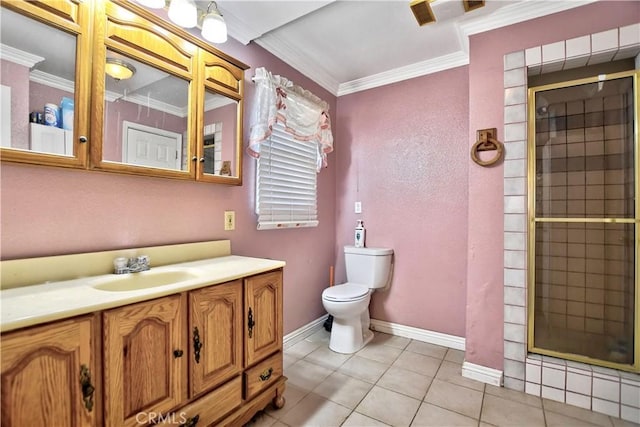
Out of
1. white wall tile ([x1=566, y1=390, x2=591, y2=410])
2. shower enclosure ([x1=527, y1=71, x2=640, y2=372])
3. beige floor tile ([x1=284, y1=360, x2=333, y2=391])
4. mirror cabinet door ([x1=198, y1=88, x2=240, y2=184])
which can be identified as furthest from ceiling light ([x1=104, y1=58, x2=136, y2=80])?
white wall tile ([x1=566, y1=390, x2=591, y2=410])

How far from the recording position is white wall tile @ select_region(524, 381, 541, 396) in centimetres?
175

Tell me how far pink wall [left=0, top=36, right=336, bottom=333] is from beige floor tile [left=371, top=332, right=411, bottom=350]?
24.2 inches

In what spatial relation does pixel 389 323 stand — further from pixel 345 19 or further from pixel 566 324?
pixel 345 19

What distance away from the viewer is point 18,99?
1.07 meters

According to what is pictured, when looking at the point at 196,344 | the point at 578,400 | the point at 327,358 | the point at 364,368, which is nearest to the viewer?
the point at 196,344

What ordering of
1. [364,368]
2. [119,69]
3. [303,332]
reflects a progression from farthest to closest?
1. [303,332]
2. [364,368]
3. [119,69]

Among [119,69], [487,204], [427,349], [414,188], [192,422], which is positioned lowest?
[427,349]

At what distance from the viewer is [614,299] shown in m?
1.78

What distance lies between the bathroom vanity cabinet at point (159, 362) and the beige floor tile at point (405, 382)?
0.70m

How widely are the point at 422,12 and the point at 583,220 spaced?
1621mm

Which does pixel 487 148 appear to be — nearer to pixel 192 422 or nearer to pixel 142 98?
pixel 142 98

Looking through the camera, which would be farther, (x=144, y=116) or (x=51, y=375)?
(x=144, y=116)

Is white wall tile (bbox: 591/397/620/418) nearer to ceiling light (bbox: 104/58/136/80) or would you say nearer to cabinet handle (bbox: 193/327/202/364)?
cabinet handle (bbox: 193/327/202/364)

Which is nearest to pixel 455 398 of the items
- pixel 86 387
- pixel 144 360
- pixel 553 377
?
pixel 553 377
